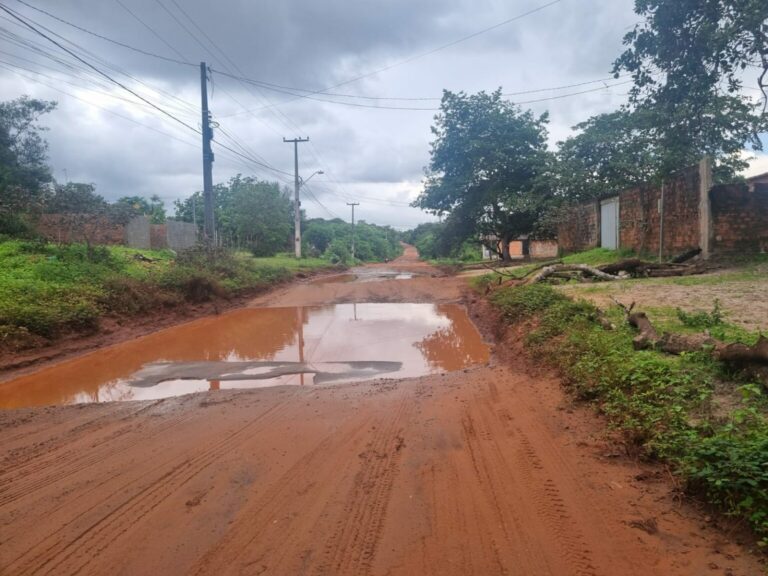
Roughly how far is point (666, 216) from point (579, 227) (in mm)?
7982

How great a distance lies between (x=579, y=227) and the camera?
23.3 m

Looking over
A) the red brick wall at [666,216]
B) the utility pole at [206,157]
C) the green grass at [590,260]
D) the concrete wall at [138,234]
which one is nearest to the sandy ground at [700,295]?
the red brick wall at [666,216]

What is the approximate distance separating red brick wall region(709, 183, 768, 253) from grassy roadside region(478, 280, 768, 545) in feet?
28.1

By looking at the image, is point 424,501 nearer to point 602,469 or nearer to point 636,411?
point 602,469

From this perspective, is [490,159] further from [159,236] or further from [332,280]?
[159,236]

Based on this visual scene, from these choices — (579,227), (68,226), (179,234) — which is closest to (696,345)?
(68,226)

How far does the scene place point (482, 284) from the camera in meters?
17.4

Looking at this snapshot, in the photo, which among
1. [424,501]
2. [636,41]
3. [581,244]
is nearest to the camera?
[424,501]

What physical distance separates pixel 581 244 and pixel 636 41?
16.1 metres

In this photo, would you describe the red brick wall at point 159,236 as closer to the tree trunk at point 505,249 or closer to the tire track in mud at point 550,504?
the tree trunk at point 505,249

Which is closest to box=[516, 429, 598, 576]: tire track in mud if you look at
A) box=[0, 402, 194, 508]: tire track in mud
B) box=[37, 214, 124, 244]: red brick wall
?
box=[0, 402, 194, 508]: tire track in mud

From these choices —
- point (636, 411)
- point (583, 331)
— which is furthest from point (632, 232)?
point (636, 411)

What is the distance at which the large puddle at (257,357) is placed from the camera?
695 cm

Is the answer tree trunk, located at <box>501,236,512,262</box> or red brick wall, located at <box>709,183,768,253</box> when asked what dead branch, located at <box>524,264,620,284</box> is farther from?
tree trunk, located at <box>501,236,512,262</box>
